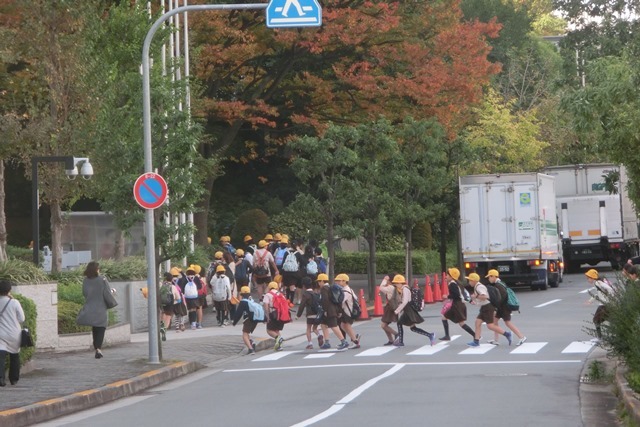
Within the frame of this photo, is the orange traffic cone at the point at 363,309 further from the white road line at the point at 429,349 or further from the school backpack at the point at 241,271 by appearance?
the white road line at the point at 429,349

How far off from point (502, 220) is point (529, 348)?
58.5 feet

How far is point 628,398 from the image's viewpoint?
14070 mm

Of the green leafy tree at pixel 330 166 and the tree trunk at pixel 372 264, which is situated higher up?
the green leafy tree at pixel 330 166

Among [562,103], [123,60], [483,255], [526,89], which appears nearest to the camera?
[562,103]

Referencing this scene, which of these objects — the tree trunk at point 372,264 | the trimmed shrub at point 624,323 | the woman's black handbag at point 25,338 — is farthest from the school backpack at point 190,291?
the trimmed shrub at point 624,323

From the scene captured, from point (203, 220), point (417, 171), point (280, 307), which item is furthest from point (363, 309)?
point (203, 220)

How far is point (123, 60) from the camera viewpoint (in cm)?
3381

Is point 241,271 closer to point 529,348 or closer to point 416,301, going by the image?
point 416,301

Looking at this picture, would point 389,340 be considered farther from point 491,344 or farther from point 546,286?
point 546,286

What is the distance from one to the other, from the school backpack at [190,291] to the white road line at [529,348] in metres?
9.03

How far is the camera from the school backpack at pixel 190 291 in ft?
103

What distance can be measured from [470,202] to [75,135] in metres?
16.3

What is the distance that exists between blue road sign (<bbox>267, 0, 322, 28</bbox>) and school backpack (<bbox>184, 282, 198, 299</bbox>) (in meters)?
12.9

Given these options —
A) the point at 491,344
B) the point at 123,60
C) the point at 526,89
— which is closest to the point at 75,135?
the point at 123,60
